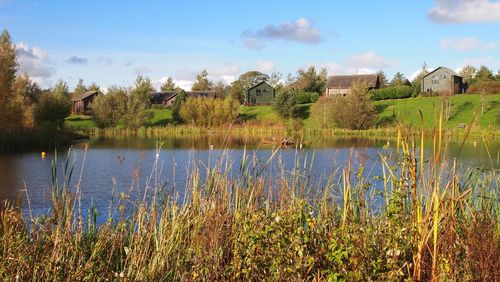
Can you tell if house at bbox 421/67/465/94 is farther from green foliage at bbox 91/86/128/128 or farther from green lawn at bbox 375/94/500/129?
green foliage at bbox 91/86/128/128

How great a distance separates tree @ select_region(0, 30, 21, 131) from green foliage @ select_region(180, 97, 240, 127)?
982 inches

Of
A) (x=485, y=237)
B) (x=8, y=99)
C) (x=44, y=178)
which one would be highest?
(x=8, y=99)

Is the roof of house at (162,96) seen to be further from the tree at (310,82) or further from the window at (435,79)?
the window at (435,79)

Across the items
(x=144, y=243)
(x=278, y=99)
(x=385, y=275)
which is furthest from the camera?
(x=278, y=99)

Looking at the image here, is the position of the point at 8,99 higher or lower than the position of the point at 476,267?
higher

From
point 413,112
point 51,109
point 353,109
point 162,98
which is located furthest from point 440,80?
point 51,109

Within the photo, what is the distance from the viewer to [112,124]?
5691 centimetres

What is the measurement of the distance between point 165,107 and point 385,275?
236 feet

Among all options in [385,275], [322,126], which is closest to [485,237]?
[385,275]

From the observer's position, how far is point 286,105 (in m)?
58.8

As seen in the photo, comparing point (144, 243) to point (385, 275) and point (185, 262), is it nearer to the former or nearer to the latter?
point (185, 262)

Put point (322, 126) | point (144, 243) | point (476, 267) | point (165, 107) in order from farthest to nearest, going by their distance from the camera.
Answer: point (165, 107) → point (322, 126) → point (144, 243) → point (476, 267)

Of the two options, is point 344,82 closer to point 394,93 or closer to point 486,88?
point 394,93

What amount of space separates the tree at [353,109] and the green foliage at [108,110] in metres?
23.2
